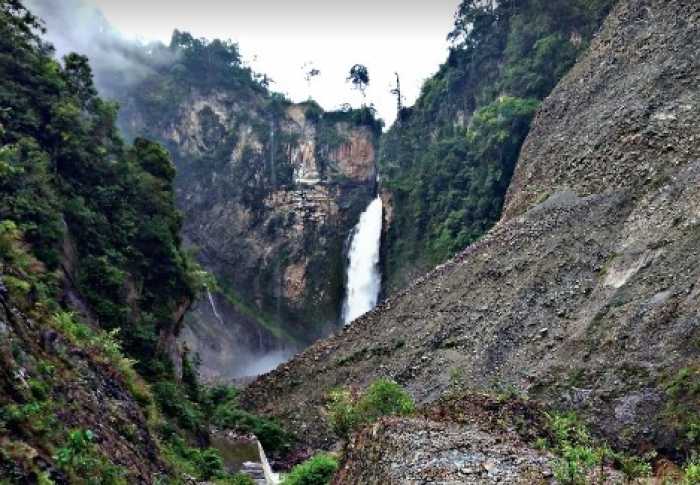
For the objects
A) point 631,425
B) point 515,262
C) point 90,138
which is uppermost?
point 90,138

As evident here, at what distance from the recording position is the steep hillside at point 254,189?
180 ft

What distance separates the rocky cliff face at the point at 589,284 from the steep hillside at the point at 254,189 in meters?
22.0

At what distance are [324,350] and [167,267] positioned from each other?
27.7 ft

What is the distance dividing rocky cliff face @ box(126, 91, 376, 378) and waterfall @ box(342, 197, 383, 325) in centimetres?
221

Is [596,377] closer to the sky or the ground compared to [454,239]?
closer to the ground

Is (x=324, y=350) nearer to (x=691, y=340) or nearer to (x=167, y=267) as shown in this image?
(x=167, y=267)

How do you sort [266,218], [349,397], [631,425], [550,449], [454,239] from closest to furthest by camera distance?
[550,449], [631,425], [349,397], [454,239], [266,218]

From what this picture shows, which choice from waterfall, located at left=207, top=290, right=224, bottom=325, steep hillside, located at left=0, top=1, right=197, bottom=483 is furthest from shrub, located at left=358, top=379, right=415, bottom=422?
waterfall, located at left=207, top=290, right=224, bottom=325

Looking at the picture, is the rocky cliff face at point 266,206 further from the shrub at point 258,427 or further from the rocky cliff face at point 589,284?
the shrub at point 258,427

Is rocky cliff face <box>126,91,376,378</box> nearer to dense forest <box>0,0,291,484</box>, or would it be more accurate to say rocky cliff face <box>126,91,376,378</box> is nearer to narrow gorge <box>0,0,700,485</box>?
narrow gorge <box>0,0,700,485</box>

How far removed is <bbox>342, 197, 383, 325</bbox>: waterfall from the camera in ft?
156

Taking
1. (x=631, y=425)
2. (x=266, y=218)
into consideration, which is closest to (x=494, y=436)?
(x=631, y=425)

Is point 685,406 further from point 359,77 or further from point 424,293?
point 359,77

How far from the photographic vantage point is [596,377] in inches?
746
